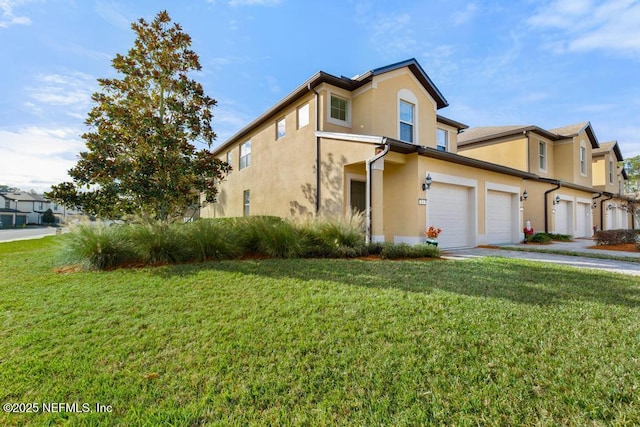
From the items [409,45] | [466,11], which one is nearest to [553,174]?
[409,45]

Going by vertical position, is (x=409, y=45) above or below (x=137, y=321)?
above

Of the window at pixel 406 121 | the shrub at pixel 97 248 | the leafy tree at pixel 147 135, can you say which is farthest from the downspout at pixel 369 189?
the shrub at pixel 97 248

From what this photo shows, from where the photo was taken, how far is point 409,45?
11.7 metres

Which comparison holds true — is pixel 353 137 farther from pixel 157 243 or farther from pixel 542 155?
pixel 542 155

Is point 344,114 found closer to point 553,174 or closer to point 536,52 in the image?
point 536,52

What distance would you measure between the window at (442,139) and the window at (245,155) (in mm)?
10415

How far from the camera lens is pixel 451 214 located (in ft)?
34.4

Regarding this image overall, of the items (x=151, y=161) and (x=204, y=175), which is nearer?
(x=151, y=161)

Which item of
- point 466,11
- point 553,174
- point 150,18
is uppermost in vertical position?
point 466,11

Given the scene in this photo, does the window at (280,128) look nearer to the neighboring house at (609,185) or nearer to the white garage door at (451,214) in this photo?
the white garage door at (451,214)

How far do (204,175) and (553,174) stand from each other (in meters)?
21.4

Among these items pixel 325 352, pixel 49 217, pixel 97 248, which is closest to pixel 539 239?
pixel 325 352

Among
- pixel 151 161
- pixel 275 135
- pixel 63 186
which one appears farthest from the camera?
pixel 275 135

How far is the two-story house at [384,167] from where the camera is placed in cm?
924
